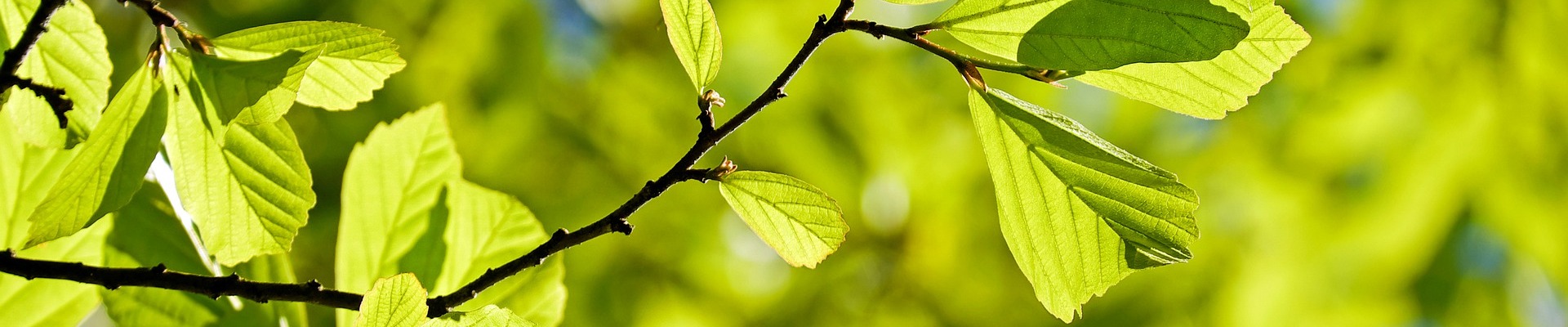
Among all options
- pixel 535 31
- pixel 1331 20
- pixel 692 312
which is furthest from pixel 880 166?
pixel 1331 20

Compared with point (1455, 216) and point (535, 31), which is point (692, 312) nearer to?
point (535, 31)

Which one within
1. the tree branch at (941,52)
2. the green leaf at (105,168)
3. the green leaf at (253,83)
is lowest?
the green leaf at (105,168)

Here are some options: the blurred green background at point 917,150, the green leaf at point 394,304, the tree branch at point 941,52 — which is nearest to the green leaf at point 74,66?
the green leaf at point 394,304

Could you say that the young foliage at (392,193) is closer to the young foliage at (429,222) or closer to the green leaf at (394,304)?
the young foliage at (429,222)

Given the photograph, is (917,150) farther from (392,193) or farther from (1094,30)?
(1094,30)

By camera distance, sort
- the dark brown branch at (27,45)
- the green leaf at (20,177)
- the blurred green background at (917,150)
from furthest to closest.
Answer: the blurred green background at (917,150) < the green leaf at (20,177) < the dark brown branch at (27,45)

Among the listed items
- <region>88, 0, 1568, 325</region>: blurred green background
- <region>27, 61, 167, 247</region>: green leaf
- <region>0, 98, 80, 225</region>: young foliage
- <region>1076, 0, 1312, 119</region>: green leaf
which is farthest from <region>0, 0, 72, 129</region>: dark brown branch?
<region>88, 0, 1568, 325</region>: blurred green background

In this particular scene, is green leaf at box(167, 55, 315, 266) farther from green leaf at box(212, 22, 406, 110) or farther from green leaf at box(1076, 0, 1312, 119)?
green leaf at box(1076, 0, 1312, 119)
